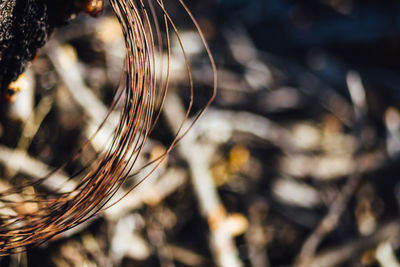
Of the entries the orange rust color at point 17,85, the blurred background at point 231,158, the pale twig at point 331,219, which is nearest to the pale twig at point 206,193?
the blurred background at point 231,158

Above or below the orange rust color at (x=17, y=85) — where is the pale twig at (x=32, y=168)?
below

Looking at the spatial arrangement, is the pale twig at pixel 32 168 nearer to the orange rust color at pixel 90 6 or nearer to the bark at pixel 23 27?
the bark at pixel 23 27

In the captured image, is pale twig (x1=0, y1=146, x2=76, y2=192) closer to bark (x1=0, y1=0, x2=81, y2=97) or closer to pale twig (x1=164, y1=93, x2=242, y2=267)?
pale twig (x1=164, y1=93, x2=242, y2=267)

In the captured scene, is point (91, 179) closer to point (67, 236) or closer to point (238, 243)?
point (67, 236)

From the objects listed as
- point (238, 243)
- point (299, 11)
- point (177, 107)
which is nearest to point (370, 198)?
point (238, 243)

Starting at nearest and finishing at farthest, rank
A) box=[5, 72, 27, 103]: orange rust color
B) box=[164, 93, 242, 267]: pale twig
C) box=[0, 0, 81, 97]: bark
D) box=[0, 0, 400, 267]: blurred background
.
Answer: box=[0, 0, 81, 97]: bark < box=[5, 72, 27, 103]: orange rust color < box=[164, 93, 242, 267]: pale twig < box=[0, 0, 400, 267]: blurred background

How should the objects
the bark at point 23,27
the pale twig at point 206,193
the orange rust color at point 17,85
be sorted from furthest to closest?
1. the pale twig at point 206,193
2. the orange rust color at point 17,85
3. the bark at point 23,27

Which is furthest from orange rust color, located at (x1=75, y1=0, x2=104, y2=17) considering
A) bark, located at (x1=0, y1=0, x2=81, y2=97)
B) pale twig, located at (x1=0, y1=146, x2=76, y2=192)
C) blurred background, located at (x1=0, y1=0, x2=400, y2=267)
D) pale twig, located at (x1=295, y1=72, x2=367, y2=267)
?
pale twig, located at (x1=295, y1=72, x2=367, y2=267)

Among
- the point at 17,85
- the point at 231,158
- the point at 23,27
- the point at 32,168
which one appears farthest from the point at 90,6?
the point at 231,158
